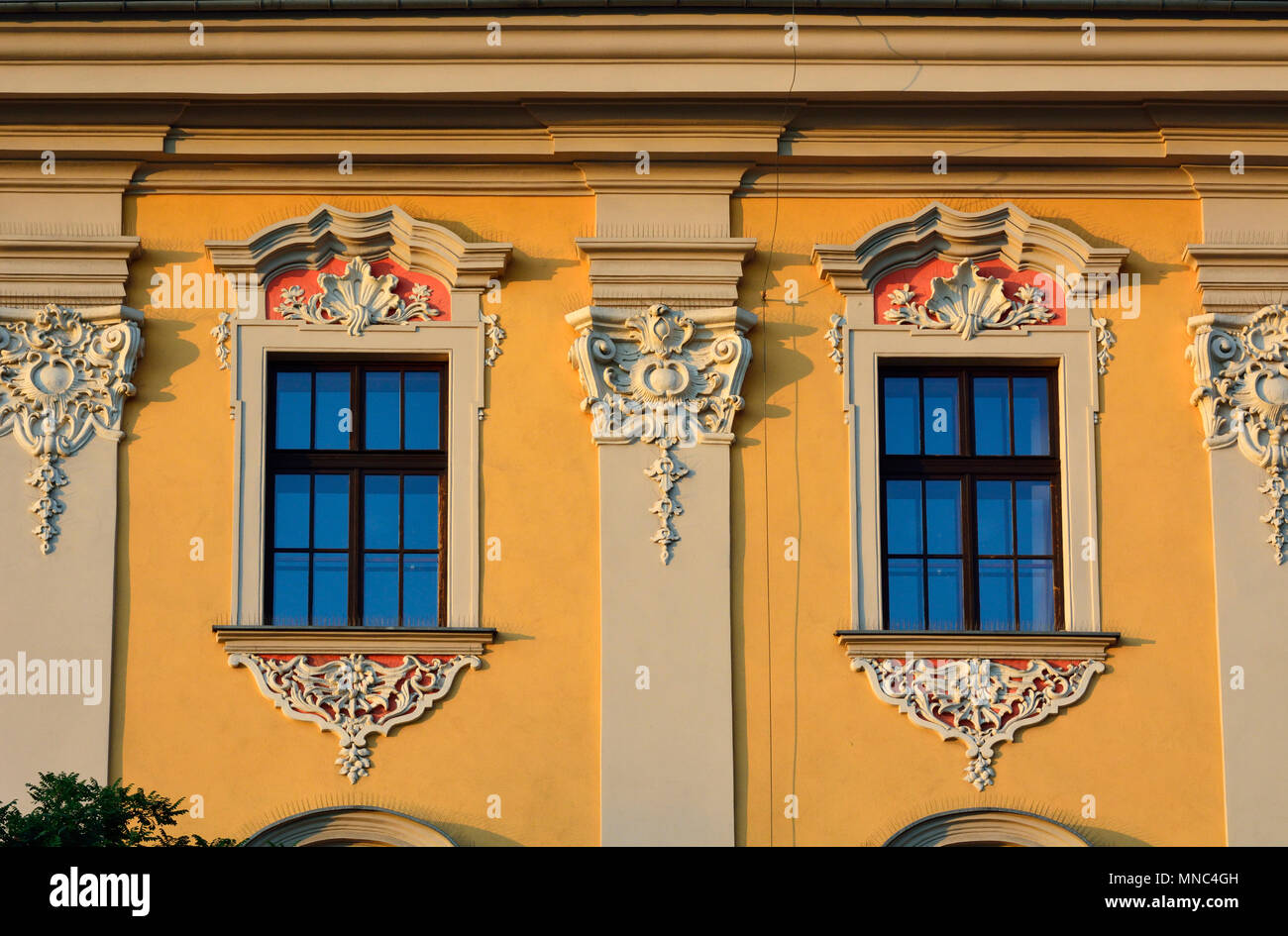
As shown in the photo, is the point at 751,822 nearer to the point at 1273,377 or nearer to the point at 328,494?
the point at 328,494

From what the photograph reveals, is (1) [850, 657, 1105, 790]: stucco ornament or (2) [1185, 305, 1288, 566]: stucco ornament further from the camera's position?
(2) [1185, 305, 1288, 566]: stucco ornament

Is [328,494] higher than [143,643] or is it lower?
higher

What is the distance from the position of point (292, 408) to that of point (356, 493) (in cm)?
67

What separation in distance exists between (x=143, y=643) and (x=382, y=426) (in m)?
1.93

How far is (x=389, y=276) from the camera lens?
14.1 meters

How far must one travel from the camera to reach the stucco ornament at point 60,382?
13664 mm

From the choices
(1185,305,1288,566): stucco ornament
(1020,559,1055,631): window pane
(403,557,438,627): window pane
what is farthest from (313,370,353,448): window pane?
(1185,305,1288,566): stucco ornament

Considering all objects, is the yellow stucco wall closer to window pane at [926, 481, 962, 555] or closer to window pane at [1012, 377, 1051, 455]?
window pane at [1012, 377, 1051, 455]

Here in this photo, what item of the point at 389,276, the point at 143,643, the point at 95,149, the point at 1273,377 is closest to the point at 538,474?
the point at 389,276

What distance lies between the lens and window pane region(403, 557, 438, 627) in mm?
13625

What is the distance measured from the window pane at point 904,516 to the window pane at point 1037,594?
2.19ft
